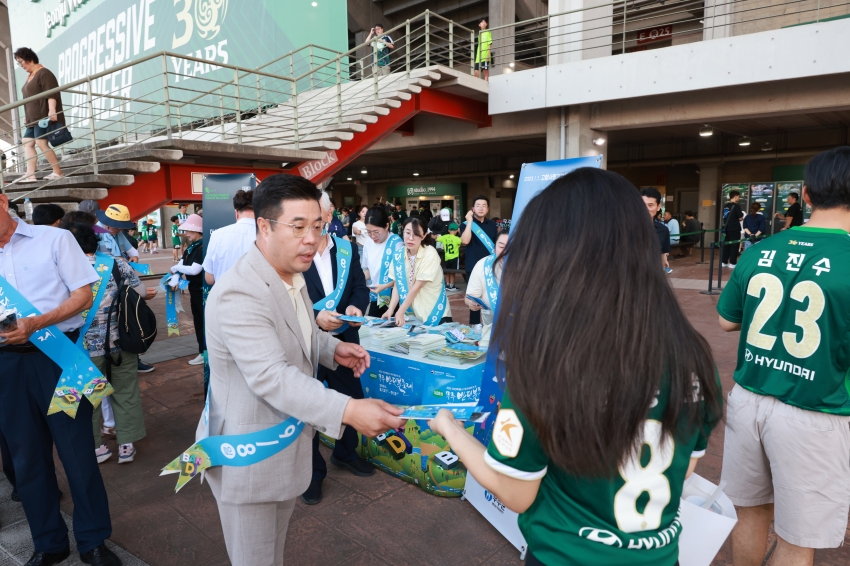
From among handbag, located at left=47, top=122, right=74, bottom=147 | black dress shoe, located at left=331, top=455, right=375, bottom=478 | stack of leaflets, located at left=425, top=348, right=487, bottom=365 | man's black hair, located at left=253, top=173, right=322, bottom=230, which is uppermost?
handbag, located at left=47, top=122, right=74, bottom=147

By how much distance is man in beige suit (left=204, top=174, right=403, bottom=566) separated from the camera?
1.45m

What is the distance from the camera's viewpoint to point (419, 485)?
324 centimetres

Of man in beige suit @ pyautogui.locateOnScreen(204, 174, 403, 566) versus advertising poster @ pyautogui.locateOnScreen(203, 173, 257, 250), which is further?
advertising poster @ pyautogui.locateOnScreen(203, 173, 257, 250)

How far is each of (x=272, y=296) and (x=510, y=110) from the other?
433 inches

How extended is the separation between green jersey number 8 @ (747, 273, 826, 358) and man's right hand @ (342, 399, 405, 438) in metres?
1.44

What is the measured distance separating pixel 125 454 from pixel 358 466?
1.77 meters

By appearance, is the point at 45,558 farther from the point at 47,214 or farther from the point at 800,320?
the point at 800,320

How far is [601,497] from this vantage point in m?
1.04

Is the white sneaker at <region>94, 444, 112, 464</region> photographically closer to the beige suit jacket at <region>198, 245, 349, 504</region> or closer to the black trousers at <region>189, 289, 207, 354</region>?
the black trousers at <region>189, 289, 207, 354</region>

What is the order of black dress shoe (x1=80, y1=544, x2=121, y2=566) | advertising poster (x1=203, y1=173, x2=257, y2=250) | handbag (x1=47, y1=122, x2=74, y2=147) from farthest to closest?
handbag (x1=47, y1=122, x2=74, y2=147) → advertising poster (x1=203, y1=173, x2=257, y2=250) → black dress shoe (x1=80, y1=544, x2=121, y2=566)

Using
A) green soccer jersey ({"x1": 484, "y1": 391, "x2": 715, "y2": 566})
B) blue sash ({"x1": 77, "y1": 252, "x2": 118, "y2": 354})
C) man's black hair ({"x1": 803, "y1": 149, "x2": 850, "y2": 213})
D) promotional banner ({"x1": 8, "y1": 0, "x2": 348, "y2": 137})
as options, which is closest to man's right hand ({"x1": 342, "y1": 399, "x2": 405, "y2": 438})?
green soccer jersey ({"x1": 484, "y1": 391, "x2": 715, "y2": 566})

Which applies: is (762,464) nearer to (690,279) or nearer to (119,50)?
(690,279)

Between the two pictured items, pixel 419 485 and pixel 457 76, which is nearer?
pixel 419 485

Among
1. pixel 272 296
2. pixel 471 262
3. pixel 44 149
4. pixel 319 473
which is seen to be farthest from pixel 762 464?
pixel 44 149
